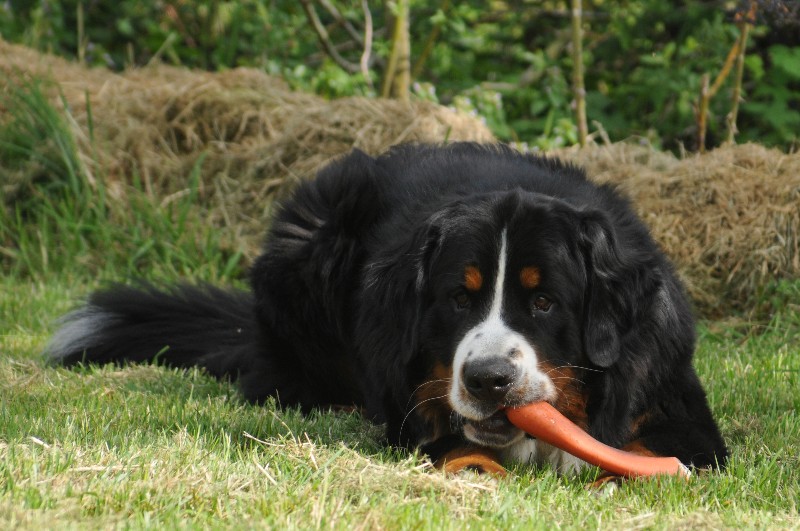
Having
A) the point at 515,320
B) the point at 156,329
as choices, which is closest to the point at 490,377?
the point at 515,320

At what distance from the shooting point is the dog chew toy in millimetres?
3383

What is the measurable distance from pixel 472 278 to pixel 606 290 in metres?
0.45

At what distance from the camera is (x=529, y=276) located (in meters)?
3.48

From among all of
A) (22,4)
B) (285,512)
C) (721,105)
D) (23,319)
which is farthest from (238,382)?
(22,4)

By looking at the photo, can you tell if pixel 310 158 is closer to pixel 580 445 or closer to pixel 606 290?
pixel 606 290

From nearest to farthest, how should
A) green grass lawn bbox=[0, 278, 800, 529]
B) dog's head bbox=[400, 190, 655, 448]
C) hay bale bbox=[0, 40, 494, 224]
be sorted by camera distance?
green grass lawn bbox=[0, 278, 800, 529] < dog's head bbox=[400, 190, 655, 448] < hay bale bbox=[0, 40, 494, 224]

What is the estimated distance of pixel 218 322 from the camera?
5289 mm

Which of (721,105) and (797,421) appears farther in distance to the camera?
(721,105)

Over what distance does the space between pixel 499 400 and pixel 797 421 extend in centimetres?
137

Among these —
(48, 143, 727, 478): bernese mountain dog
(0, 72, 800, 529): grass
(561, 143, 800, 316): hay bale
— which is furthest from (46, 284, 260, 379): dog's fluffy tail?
(561, 143, 800, 316): hay bale

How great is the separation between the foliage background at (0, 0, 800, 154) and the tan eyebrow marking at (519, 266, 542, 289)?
4864mm

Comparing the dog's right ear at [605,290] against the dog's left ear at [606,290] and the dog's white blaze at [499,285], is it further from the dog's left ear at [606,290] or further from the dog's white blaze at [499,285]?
the dog's white blaze at [499,285]

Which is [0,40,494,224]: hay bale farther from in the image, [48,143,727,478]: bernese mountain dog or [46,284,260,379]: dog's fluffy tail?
[48,143,727,478]: bernese mountain dog

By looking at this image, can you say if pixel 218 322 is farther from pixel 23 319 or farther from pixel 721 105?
pixel 721 105
